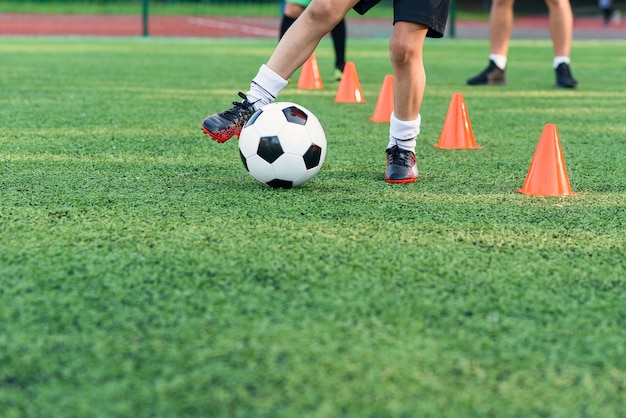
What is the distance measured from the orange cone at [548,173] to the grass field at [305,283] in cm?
7

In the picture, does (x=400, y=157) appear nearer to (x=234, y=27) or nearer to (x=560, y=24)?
(x=560, y=24)

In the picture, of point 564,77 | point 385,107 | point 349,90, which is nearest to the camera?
point 385,107

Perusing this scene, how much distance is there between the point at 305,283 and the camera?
6.67 feet

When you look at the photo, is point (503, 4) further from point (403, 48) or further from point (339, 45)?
point (403, 48)

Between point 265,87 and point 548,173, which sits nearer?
point 548,173

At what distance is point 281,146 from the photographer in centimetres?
304

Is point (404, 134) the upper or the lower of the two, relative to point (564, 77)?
lower

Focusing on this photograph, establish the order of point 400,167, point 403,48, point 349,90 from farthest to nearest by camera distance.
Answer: point 349,90, point 400,167, point 403,48

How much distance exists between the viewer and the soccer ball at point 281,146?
3027 mm

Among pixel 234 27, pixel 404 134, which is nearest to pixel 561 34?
pixel 404 134

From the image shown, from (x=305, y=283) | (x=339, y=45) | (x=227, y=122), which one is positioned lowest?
(x=305, y=283)

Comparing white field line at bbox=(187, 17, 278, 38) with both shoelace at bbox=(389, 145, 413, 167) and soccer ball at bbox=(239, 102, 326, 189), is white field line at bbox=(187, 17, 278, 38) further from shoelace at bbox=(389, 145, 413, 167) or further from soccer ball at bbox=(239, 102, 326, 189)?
soccer ball at bbox=(239, 102, 326, 189)

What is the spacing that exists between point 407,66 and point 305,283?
1.53 metres

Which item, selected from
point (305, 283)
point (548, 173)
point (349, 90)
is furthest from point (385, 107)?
point (305, 283)
